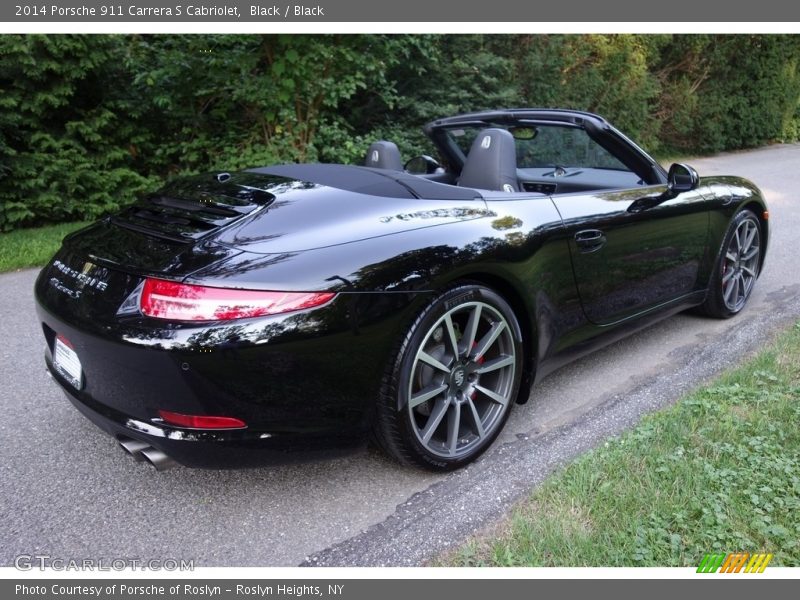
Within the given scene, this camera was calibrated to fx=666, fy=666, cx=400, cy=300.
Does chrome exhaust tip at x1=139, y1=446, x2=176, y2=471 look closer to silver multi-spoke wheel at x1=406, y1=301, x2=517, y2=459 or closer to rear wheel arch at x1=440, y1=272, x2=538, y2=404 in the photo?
silver multi-spoke wheel at x1=406, y1=301, x2=517, y2=459

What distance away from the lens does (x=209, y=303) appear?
2.07m

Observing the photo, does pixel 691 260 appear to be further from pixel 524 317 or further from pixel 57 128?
pixel 57 128

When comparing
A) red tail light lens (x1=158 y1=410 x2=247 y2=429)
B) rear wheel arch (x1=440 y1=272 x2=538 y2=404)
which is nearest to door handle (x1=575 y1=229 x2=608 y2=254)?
rear wheel arch (x1=440 y1=272 x2=538 y2=404)

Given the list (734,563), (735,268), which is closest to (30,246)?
(735,268)

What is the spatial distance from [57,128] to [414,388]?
276 inches

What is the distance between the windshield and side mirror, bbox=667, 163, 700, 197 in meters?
0.26

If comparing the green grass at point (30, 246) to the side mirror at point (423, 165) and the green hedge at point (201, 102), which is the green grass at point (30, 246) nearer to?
the green hedge at point (201, 102)

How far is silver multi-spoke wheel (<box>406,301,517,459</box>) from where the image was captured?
8.18 feet

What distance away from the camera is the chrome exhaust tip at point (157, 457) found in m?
2.23

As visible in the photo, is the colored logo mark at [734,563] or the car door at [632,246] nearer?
the colored logo mark at [734,563]

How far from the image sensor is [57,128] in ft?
25.4
